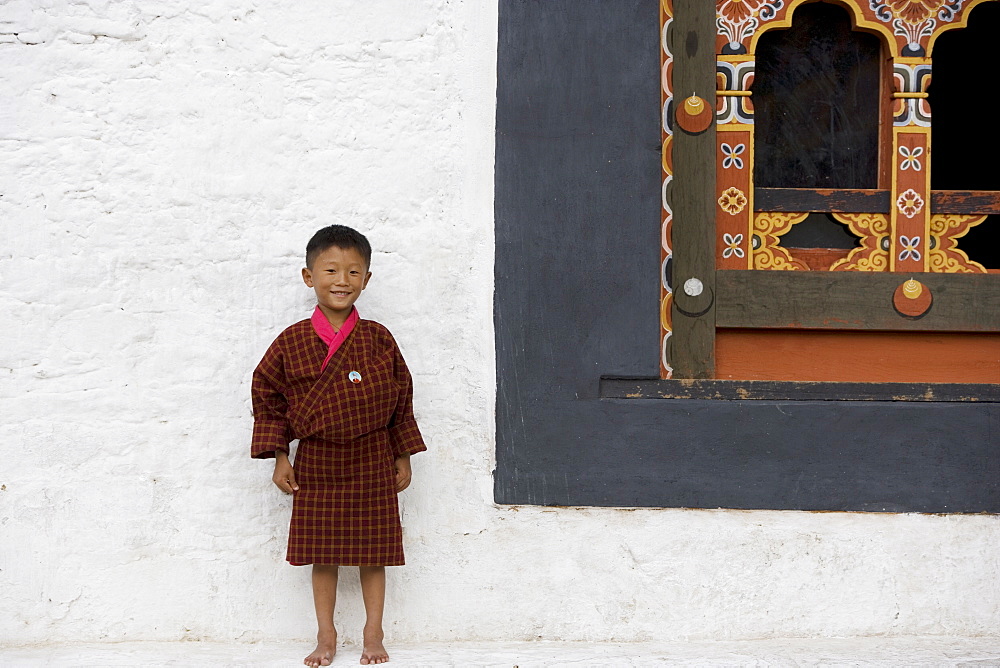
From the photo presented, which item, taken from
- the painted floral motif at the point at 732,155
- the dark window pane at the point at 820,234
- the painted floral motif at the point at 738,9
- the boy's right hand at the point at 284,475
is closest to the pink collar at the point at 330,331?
the boy's right hand at the point at 284,475

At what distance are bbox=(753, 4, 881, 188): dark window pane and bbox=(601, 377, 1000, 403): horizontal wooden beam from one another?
27.0 inches

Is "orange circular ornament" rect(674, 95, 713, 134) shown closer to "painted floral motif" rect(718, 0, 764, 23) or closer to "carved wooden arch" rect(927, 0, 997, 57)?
"painted floral motif" rect(718, 0, 764, 23)

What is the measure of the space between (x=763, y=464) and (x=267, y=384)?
4.86 feet

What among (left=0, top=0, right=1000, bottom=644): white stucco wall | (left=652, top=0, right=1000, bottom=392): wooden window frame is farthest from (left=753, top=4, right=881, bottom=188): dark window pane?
(left=0, top=0, right=1000, bottom=644): white stucco wall

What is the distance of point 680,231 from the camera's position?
107 inches

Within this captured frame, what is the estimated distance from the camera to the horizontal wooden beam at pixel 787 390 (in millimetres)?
2641

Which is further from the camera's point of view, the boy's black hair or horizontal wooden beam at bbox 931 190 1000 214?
horizontal wooden beam at bbox 931 190 1000 214

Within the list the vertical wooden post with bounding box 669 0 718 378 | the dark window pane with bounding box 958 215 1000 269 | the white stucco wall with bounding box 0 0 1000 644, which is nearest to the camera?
the white stucco wall with bounding box 0 0 1000 644

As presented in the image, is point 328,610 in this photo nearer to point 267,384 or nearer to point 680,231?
point 267,384

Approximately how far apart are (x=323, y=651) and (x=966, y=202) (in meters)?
2.41

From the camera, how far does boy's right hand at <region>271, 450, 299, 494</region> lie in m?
2.42

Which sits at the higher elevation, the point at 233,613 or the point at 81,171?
the point at 81,171

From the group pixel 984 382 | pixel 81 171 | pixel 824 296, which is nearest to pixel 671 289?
pixel 824 296

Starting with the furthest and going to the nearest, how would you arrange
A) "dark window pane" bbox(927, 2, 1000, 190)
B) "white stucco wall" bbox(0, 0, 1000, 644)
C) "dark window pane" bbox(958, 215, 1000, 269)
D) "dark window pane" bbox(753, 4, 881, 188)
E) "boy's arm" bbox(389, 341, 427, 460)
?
"dark window pane" bbox(927, 2, 1000, 190)
"dark window pane" bbox(958, 215, 1000, 269)
"dark window pane" bbox(753, 4, 881, 188)
"white stucco wall" bbox(0, 0, 1000, 644)
"boy's arm" bbox(389, 341, 427, 460)
